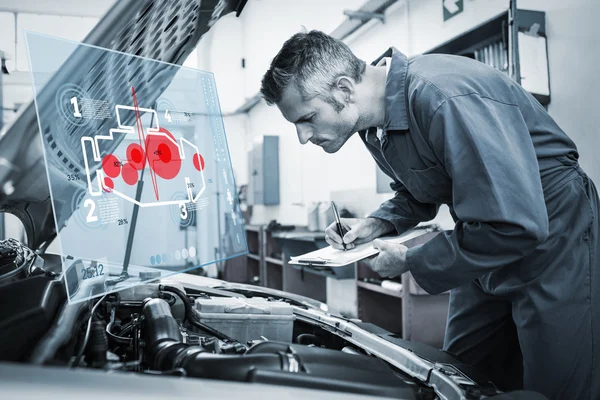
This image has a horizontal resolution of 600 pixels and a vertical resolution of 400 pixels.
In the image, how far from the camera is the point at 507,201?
911 mm

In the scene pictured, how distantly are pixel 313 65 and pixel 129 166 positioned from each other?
50 cm

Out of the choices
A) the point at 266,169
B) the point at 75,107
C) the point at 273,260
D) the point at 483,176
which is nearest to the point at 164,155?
the point at 75,107

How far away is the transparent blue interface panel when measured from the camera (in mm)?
833

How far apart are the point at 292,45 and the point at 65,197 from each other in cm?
65

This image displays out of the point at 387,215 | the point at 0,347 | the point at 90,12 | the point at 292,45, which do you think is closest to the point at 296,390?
the point at 0,347

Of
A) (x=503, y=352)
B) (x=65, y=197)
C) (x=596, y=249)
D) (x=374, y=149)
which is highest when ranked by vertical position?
(x=374, y=149)

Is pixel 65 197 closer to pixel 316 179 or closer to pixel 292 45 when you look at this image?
pixel 292 45

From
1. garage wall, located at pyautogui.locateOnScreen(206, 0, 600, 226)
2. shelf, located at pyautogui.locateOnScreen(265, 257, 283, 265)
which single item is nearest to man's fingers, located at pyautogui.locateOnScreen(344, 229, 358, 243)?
garage wall, located at pyautogui.locateOnScreen(206, 0, 600, 226)

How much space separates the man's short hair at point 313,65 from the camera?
44.3 inches

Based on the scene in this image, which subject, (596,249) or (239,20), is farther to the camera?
(239,20)

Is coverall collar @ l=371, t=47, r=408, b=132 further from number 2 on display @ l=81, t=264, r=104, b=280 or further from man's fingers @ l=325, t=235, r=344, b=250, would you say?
number 2 on display @ l=81, t=264, r=104, b=280

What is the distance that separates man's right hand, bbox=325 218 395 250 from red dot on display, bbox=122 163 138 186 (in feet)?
2.05

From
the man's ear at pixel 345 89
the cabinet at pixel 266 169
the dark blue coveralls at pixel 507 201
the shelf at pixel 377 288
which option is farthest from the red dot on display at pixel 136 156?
the cabinet at pixel 266 169

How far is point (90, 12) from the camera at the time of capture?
13.3ft
